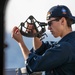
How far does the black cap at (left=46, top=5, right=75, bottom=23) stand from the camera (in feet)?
5.00

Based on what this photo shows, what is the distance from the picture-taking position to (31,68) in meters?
1.40

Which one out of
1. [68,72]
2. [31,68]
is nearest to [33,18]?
Result: [31,68]

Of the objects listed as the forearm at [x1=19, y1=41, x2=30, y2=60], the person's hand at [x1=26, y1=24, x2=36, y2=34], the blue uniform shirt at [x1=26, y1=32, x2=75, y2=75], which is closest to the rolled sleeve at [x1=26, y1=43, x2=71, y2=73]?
the blue uniform shirt at [x1=26, y1=32, x2=75, y2=75]

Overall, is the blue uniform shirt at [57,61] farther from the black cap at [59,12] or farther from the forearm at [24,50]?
the black cap at [59,12]

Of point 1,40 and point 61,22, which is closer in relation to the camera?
point 1,40

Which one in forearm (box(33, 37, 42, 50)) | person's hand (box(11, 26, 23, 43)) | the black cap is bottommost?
forearm (box(33, 37, 42, 50))

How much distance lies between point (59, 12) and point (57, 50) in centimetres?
35

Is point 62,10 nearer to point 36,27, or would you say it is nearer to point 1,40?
point 36,27

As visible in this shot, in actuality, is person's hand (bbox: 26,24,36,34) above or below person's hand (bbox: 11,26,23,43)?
above

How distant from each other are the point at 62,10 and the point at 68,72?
0.53m

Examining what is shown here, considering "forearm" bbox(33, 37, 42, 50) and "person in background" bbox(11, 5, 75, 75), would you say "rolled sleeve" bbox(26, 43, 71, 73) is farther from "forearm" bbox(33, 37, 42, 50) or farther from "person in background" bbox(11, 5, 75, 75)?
"forearm" bbox(33, 37, 42, 50)

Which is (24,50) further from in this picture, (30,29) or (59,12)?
(59,12)

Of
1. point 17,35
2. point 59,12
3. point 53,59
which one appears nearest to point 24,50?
point 17,35

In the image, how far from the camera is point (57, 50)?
4.49ft
